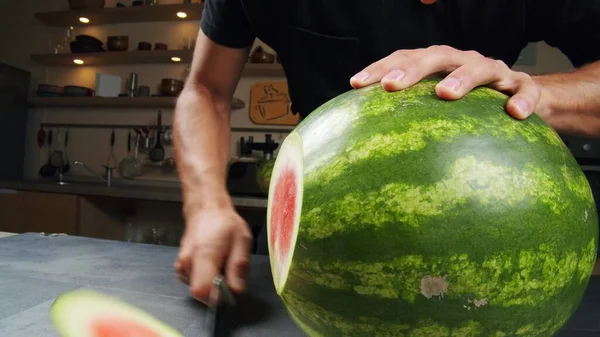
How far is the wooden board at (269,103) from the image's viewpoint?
427 cm

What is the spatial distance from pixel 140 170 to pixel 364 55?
3.58 m

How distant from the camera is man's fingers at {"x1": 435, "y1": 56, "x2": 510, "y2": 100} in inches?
24.5

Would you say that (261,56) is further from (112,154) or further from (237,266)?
(237,266)

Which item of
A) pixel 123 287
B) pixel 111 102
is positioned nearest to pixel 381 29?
pixel 123 287

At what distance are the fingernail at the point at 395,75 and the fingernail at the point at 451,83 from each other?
0.05 m

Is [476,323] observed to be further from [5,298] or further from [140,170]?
[140,170]

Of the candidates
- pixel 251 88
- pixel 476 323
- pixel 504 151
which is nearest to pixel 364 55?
pixel 504 151

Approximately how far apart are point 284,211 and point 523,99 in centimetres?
35

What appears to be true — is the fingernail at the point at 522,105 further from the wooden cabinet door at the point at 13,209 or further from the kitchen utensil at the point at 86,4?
the kitchen utensil at the point at 86,4

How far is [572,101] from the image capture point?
1045mm

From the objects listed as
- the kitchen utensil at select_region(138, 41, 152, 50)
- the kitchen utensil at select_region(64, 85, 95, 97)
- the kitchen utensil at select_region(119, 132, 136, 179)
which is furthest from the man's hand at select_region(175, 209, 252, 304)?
the kitchen utensil at select_region(64, 85, 95, 97)

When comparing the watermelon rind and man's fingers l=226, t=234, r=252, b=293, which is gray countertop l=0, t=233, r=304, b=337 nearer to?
man's fingers l=226, t=234, r=252, b=293

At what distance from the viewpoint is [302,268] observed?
23.4 inches

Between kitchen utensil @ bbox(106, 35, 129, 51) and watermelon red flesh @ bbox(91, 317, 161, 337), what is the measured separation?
414 cm
